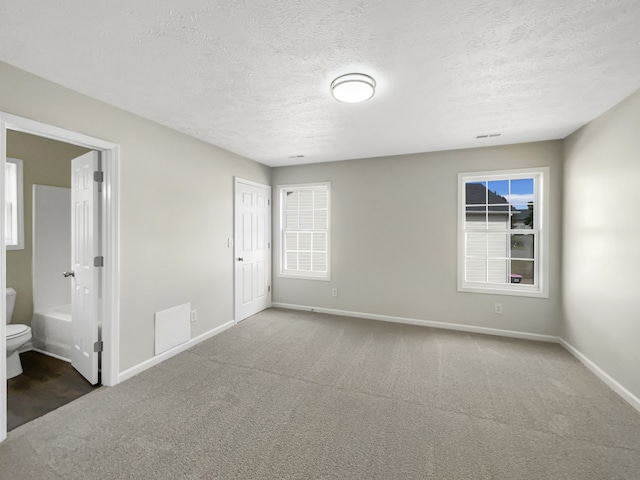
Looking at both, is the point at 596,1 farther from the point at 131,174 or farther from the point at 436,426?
the point at 131,174

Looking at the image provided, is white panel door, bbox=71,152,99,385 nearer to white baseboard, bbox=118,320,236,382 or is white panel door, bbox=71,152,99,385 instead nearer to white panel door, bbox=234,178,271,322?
white baseboard, bbox=118,320,236,382

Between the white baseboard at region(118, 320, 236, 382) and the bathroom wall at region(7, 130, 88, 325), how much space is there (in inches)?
69.4

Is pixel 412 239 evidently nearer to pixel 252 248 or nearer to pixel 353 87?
pixel 252 248

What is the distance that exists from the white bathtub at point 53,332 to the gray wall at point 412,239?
3.03m

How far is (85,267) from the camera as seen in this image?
8.51 feet

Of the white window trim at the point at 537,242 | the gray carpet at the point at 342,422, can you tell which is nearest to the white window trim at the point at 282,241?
the gray carpet at the point at 342,422

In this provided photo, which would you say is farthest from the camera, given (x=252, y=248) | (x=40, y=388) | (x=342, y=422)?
(x=252, y=248)

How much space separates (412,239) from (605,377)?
2.35 meters

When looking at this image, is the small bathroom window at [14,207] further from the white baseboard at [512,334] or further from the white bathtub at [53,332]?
the white baseboard at [512,334]

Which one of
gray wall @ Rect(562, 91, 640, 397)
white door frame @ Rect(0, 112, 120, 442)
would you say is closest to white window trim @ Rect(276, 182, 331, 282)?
white door frame @ Rect(0, 112, 120, 442)

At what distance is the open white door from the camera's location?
249 cm

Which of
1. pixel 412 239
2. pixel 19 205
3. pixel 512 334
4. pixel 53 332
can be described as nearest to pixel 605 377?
pixel 512 334

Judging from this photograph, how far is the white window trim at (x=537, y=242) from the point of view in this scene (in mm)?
3479

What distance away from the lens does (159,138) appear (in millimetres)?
2896
